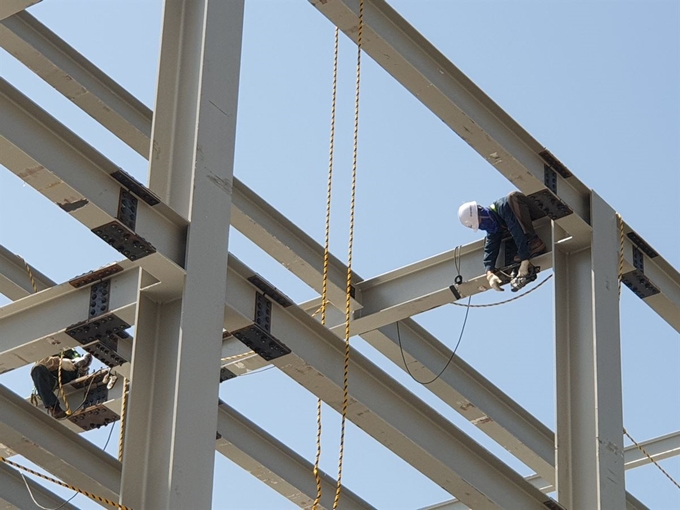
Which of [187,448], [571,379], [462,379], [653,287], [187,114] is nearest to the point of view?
[187,448]

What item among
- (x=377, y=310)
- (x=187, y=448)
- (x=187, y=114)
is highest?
(x=377, y=310)

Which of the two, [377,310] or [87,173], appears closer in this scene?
[87,173]

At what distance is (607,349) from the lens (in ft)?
46.3

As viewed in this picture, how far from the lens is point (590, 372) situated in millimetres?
13969

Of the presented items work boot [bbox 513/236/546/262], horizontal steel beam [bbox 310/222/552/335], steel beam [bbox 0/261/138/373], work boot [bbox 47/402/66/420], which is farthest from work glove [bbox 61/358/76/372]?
steel beam [bbox 0/261/138/373]

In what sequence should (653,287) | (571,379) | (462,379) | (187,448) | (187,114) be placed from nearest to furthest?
(187,448), (187,114), (571,379), (653,287), (462,379)

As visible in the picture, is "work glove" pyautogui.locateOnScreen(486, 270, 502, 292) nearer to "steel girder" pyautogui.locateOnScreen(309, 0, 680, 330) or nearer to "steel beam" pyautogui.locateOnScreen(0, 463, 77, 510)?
"steel girder" pyautogui.locateOnScreen(309, 0, 680, 330)

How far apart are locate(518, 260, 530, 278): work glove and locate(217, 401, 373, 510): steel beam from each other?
7.99 feet

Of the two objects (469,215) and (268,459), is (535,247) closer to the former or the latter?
(469,215)

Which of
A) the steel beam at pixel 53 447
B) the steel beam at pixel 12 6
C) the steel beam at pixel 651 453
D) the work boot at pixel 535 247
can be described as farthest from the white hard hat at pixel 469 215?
the steel beam at pixel 12 6

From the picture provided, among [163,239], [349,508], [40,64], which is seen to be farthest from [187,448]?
[40,64]

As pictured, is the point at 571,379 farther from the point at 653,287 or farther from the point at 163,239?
the point at 163,239

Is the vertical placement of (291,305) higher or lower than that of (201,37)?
lower

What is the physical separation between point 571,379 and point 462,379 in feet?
8.17
